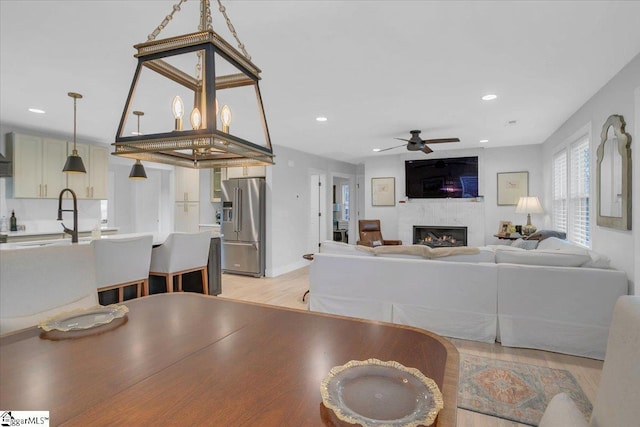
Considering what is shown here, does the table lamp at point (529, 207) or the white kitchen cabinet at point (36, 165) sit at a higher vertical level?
the white kitchen cabinet at point (36, 165)

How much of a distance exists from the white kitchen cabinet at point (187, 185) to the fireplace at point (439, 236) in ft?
15.2

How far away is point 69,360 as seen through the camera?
41.9 inches

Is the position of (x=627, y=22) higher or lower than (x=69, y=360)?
higher

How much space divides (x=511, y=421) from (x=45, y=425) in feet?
7.24

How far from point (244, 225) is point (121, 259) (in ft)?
10.1

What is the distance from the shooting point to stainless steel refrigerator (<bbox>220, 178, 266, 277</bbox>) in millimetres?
5867

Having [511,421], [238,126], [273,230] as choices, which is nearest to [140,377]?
[511,421]

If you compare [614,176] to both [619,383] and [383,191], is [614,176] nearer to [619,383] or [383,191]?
[619,383]

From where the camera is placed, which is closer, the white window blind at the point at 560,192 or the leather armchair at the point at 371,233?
the white window blind at the point at 560,192

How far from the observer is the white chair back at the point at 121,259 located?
2.76 metres

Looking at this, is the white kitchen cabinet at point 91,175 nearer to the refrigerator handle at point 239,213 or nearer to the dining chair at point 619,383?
the refrigerator handle at point 239,213

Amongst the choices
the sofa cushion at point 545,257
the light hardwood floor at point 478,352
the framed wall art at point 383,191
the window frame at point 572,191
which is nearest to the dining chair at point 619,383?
the light hardwood floor at point 478,352

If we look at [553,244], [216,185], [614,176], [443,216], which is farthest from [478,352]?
[216,185]

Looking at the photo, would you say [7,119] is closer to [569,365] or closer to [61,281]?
[61,281]
